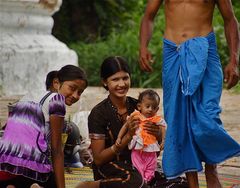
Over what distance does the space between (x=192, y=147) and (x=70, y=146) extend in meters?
1.31

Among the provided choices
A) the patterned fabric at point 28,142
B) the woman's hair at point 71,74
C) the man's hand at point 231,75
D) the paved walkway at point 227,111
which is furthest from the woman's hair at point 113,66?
the paved walkway at point 227,111

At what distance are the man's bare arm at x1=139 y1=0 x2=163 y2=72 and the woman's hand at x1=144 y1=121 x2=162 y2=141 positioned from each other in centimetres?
34

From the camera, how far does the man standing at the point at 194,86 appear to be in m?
4.28

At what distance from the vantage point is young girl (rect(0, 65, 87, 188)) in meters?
3.98

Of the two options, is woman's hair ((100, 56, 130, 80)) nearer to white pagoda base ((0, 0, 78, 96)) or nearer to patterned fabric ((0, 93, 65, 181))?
patterned fabric ((0, 93, 65, 181))

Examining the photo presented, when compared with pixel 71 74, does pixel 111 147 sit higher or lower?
lower

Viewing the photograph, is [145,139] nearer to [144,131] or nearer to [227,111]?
[144,131]

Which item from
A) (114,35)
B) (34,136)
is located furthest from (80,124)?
(114,35)

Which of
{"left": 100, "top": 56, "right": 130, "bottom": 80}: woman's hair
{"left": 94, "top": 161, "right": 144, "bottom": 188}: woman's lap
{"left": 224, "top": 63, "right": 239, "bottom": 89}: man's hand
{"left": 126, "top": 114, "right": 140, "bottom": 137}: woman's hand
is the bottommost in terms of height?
{"left": 94, "top": 161, "right": 144, "bottom": 188}: woman's lap

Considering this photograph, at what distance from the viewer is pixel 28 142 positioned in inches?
157

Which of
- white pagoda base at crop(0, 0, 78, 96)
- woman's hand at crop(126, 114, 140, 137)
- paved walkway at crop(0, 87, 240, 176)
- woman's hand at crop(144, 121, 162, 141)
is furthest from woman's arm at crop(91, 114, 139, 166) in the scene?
white pagoda base at crop(0, 0, 78, 96)

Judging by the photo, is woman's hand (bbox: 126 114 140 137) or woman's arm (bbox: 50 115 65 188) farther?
woman's hand (bbox: 126 114 140 137)

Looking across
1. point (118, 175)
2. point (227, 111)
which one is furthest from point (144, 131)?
point (227, 111)

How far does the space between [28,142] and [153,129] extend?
84cm
